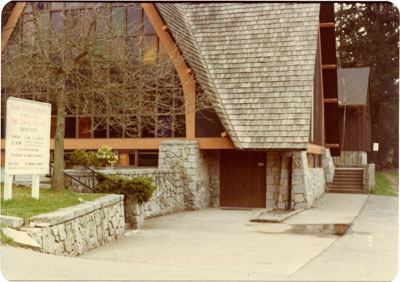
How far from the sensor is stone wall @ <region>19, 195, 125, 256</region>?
25.3 ft

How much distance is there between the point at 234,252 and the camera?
31.4ft

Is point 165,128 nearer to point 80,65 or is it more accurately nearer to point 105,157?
point 105,157

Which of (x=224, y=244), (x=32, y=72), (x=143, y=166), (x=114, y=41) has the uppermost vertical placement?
(x=114, y=41)

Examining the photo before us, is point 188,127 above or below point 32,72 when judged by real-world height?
below

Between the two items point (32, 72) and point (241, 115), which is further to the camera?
point (241, 115)

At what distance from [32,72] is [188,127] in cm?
608

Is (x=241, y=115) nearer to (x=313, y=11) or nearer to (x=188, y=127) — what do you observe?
(x=188, y=127)

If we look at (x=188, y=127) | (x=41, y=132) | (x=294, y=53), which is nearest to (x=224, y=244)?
(x=41, y=132)

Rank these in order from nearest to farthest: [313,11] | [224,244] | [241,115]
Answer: [224,244] → [241,115] → [313,11]

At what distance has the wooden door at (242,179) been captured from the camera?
58.0 ft

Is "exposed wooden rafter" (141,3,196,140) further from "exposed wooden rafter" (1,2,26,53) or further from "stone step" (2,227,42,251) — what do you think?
"stone step" (2,227,42,251)

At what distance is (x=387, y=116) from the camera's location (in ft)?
68.8

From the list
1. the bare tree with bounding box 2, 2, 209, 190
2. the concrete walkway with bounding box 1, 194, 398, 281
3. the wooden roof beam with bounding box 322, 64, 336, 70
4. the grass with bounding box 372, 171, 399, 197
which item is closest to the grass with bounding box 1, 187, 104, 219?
the bare tree with bounding box 2, 2, 209, 190

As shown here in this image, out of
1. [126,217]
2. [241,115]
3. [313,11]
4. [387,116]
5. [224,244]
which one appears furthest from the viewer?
[387,116]
